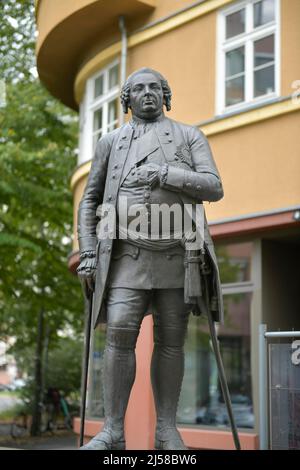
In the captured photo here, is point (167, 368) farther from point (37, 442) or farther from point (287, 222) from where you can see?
point (37, 442)

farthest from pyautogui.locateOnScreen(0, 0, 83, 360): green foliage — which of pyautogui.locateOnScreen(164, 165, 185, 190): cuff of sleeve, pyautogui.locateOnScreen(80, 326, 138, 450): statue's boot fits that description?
pyautogui.locateOnScreen(164, 165, 185, 190): cuff of sleeve

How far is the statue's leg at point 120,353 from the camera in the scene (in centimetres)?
455

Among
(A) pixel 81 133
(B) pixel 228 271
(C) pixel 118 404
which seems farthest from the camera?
(A) pixel 81 133

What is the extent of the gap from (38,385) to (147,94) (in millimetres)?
16467

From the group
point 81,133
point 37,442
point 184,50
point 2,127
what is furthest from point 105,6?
point 37,442

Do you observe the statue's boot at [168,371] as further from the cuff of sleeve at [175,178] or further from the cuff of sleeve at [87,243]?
the cuff of sleeve at [175,178]

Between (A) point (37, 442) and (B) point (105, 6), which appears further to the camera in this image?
(A) point (37, 442)

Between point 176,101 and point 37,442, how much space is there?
9.76 m

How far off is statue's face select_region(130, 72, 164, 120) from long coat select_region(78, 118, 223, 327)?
0.11 metres

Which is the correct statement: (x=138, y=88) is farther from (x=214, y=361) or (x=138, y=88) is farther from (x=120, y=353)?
(x=214, y=361)

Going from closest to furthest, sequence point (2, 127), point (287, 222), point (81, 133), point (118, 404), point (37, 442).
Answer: point (118, 404)
point (287, 222)
point (81, 133)
point (2, 127)
point (37, 442)

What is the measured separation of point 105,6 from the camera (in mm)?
11953

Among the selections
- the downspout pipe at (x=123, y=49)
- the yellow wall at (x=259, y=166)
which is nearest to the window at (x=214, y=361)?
the yellow wall at (x=259, y=166)
